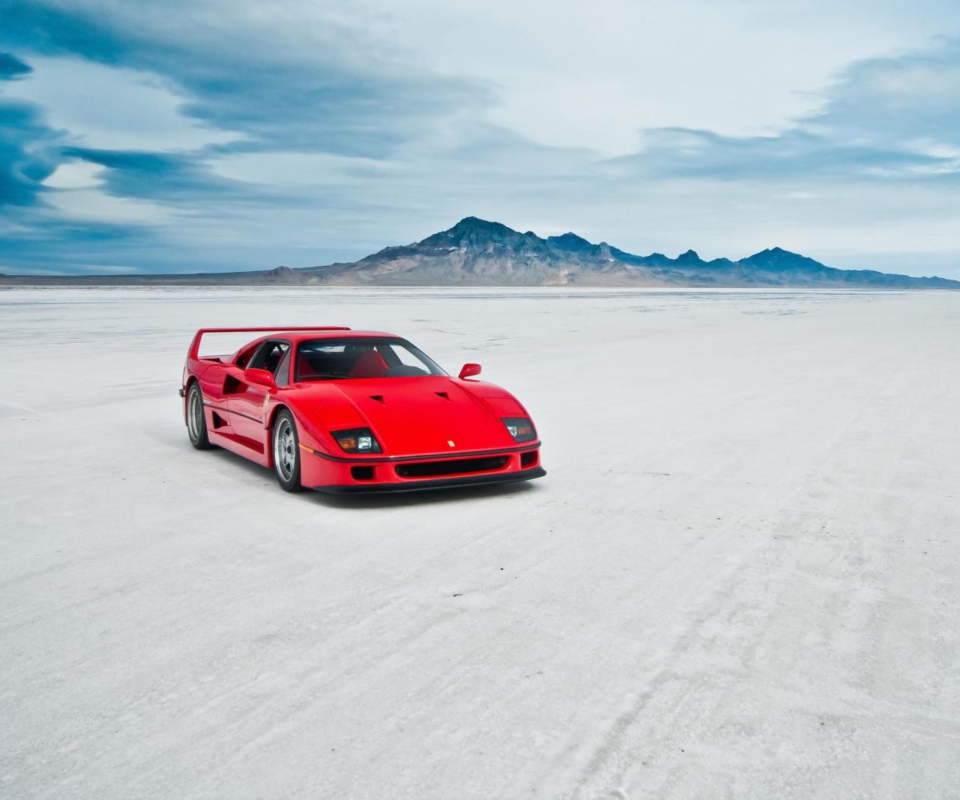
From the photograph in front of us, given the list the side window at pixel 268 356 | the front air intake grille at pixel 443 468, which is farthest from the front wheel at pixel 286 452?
the side window at pixel 268 356

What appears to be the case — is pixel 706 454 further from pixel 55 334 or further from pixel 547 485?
pixel 55 334

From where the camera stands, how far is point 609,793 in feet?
9.46

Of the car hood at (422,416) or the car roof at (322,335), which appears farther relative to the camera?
the car roof at (322,335)

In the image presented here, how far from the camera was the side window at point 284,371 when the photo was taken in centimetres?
753

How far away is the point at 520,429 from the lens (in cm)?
701

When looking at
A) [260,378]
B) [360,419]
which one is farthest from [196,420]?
[360,419]

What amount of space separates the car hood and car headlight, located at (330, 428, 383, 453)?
49 mm

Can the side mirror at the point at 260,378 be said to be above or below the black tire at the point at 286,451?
above

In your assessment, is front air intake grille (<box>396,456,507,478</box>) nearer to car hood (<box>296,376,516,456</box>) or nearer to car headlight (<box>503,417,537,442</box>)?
car hood (<box>296,376,516,456</box>)

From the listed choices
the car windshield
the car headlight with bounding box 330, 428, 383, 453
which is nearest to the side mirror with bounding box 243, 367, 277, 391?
the car windshield

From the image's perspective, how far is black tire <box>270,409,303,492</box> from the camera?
22.2 ft

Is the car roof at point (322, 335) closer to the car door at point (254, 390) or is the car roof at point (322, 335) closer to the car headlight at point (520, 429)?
the car door at point (254, 390)

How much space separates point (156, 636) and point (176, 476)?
11.7ft

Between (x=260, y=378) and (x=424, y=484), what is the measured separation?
6.06ft
